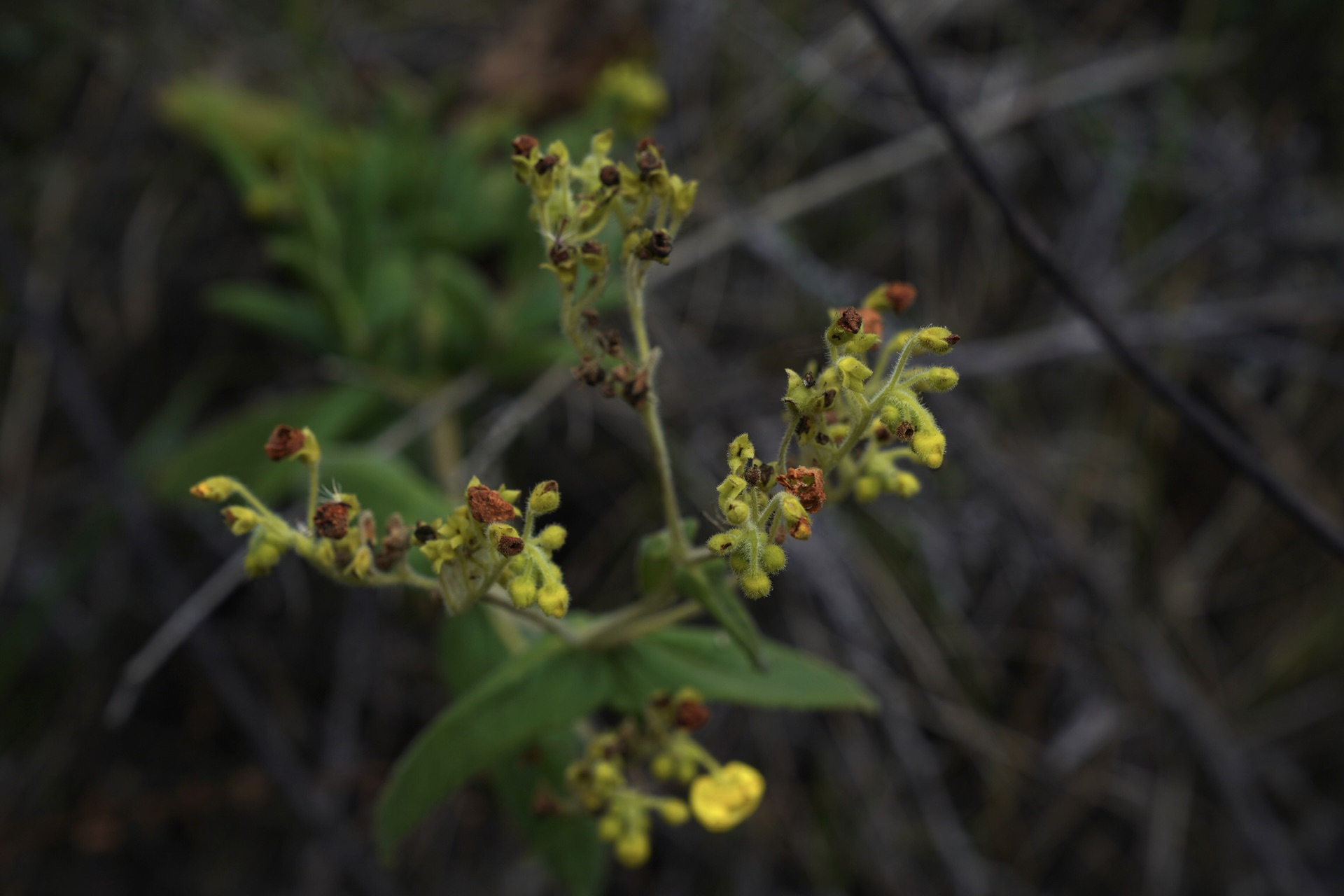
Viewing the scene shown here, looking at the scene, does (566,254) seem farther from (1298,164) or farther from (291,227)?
(1298,164)

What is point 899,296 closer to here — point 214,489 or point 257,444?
point 214,489

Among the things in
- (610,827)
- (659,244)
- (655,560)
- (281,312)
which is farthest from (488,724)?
(281,312)

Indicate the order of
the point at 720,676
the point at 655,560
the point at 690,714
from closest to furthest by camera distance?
the point at 655,560 → the point at 690,714 → the point at 720,676

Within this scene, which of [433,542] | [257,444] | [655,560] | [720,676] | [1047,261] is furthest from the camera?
[257,444]

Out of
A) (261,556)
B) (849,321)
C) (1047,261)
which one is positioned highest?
(1047,261)

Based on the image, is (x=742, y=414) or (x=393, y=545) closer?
(x=393, y=545)

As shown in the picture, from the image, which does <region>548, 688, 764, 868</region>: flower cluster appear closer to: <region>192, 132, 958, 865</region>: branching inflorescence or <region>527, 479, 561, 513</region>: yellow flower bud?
<region>192, 132, 958, 865</region>: branching inflorescence
